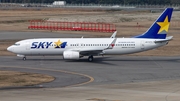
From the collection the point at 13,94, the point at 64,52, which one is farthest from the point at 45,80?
the point at 64,52

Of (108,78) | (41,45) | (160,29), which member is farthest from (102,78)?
(160,29)

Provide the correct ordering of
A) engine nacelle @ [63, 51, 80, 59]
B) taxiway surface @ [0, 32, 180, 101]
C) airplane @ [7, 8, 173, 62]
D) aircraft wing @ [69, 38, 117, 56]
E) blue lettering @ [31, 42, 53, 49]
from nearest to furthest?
taxiway surface @ [0, 32, 180, 101], engine nacelle @ [63, 51, 80, 59], aircraft wing @ [69, 38, 117, 56], airplane @ [7, 8, 173, 62], blue lettering @ [31, 42, 53, 49]

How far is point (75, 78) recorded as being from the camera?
48375 millimetres

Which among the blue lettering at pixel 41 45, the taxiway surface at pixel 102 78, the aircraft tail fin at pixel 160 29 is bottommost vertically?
the taxiway surface at pixel 102 78

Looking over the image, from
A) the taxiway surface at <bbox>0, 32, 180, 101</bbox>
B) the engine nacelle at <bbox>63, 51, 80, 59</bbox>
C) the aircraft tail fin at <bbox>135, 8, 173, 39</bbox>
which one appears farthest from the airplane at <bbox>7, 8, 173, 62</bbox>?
the taxiway surface at <bbox>0, 32, 180, 101</bbox>

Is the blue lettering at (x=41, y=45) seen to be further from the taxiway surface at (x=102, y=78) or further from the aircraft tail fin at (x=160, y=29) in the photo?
the aircraft tail fin at (x=160, y=29)

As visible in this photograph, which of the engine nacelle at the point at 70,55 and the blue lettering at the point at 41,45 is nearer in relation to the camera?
the engine nacelle at the point at 70,55

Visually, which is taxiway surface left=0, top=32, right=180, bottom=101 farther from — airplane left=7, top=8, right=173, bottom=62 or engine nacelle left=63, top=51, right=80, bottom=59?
airplane left=7, top=8, right=173, bottom=62

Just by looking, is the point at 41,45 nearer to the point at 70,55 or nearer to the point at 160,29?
the point at 70,55

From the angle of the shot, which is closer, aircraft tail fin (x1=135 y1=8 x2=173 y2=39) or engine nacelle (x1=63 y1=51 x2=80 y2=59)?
engine nacelle (x1=63 y1=51 x2=80 y2=59)

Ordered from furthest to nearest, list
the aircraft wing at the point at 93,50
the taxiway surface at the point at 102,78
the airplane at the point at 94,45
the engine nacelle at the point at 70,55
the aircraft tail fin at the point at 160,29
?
the aircraft tail fin at the point at 160,29 < the airplane at the point at 94,45 < the aircraft wing at the point at 93,50 < the engine nacelle at the point at 70,55 < the taxiway surface at the point at 102,78

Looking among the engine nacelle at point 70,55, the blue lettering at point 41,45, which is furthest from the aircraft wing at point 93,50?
the blue lettering at point 41,45

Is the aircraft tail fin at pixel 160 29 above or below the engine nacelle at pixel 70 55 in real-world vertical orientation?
above

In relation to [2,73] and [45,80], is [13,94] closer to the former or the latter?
[45,80]
